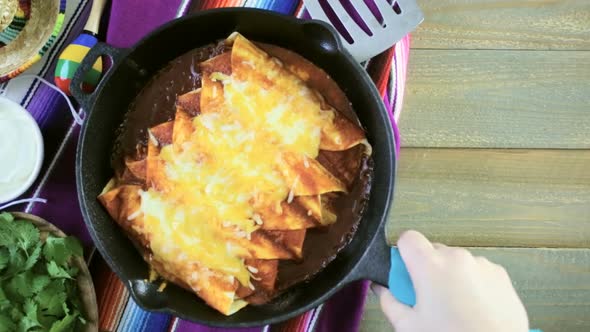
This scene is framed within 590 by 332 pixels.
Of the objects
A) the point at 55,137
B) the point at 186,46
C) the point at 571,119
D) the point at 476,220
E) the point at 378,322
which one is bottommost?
the point at 378,322

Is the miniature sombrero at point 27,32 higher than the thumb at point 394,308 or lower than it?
higher

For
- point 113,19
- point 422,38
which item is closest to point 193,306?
point 113,19

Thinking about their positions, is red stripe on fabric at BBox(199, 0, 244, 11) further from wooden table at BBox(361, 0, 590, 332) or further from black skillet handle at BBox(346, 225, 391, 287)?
black skillet handle at BBox(346, 225, 391, 287)

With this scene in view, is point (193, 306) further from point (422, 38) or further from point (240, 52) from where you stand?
point (422, 38)

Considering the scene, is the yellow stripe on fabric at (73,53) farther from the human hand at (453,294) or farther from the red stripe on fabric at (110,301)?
the human hand at (453,294)

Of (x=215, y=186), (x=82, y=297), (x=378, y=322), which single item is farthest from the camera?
(x=378, y=322)

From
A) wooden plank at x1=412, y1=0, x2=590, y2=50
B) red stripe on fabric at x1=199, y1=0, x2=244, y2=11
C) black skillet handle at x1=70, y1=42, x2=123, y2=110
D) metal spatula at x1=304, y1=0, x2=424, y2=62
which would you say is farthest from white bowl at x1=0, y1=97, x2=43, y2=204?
wooden plank at x1=412, y1=0, x2=590, y2=50

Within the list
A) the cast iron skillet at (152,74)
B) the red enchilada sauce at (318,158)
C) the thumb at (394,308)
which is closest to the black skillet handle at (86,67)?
the cast iron skillet at (152,74)
